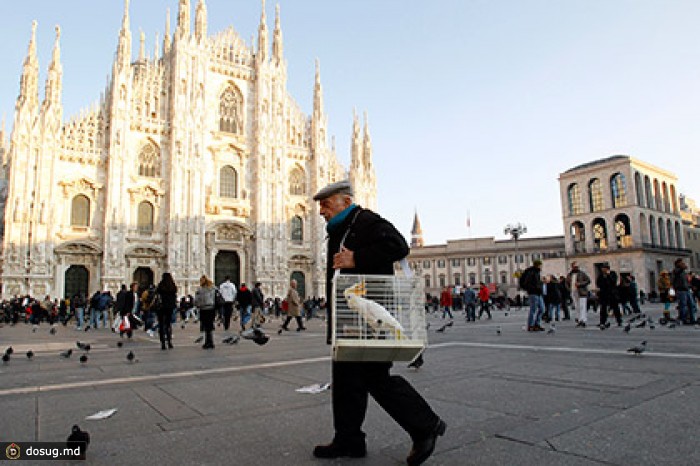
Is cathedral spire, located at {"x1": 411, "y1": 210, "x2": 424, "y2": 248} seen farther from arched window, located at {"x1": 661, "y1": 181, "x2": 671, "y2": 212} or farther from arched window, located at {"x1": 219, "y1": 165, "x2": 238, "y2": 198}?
arched window, located at {"x1": 219, "y1": 165, "x2": 238, "y2": 198}

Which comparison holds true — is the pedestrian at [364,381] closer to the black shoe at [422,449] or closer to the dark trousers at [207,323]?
the black shoe at [422,449]

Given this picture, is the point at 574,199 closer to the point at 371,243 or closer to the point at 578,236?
the point at 578,236

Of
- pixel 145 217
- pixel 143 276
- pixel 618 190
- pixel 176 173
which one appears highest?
pixel 618 190

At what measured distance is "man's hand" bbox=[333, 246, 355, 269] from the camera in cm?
257

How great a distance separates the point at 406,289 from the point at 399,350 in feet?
1.33

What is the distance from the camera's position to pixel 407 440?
9.15 feet

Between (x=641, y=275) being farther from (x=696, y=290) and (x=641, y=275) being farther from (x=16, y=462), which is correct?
(x=16, y=462)

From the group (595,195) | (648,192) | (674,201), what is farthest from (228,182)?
(674,201)

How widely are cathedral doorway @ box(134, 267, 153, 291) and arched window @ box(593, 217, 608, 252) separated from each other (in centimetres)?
4048

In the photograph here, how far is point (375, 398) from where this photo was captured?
246cm

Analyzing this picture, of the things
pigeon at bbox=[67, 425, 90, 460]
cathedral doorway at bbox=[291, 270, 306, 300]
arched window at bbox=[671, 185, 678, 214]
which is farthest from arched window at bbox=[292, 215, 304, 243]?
arched window at bbox=[671, 185, 678, 214]

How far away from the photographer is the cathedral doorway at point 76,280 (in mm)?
26250

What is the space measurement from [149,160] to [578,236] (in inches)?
1620

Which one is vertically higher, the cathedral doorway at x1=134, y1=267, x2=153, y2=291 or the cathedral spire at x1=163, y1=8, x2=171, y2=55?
the cathedral spire at x1=163, y1=8, x2=171, y2=55
